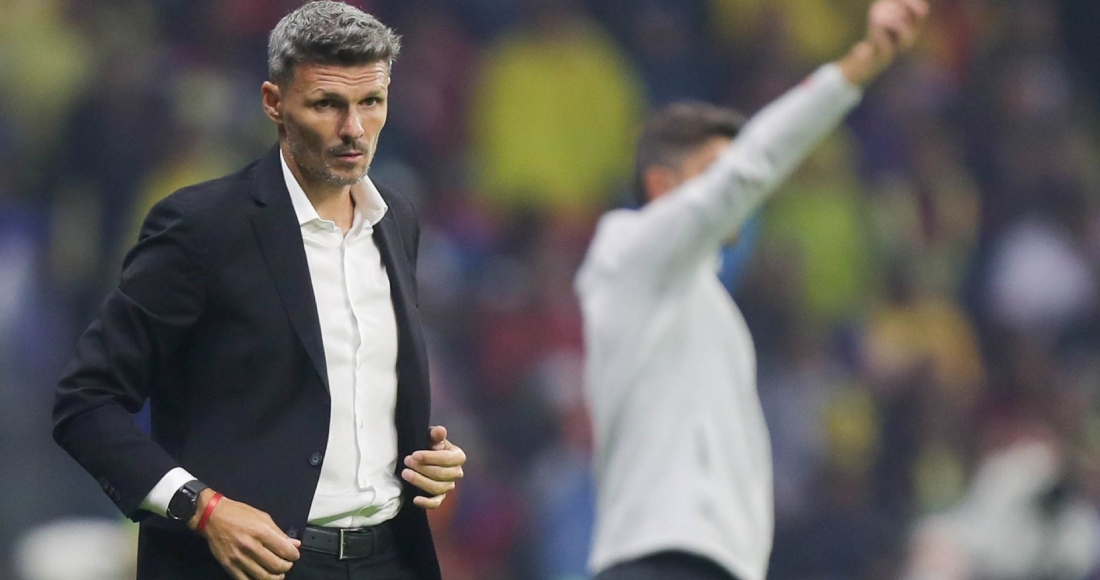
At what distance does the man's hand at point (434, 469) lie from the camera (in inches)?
145

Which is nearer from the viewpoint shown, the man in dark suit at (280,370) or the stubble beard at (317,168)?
the man in dark suit at (280,370)

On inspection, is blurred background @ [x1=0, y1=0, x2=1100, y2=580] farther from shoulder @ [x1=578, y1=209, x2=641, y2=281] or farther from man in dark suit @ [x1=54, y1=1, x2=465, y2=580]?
shoulder @ [x1=578, y1=209, x2=641, y2=281]

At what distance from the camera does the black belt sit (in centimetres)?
357

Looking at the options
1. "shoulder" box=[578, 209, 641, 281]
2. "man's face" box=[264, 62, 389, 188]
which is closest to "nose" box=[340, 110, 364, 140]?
"man's face" box=[264, 62, 389, 188]

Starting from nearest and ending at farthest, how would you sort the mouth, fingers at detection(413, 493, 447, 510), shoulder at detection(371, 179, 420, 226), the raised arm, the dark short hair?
the raised arm < the dark short hair < the mouth < fingers at detection(413, 493, 447, 510) < shoulder at detection(371, 179, 420, 226)

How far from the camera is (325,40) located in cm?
358

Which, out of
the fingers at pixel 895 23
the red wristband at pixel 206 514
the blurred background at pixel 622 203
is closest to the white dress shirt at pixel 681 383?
the fingers at pixel 895 23

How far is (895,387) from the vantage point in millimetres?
9484

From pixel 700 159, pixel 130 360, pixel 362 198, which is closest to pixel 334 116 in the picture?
pixel 362 198

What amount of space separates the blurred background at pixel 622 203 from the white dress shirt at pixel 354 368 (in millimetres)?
4279

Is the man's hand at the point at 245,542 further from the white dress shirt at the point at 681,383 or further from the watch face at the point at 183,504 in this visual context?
the white dress shirt at the point at 681,383

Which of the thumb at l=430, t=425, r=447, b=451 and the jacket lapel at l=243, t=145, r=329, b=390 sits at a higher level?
the jacket lapel at l=243, t=145, r=329, b=390

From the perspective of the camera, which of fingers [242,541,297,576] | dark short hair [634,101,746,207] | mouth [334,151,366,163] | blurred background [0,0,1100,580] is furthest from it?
blurred background [0,0,1100,580]

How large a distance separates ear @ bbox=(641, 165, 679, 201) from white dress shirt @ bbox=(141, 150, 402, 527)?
640 mm
